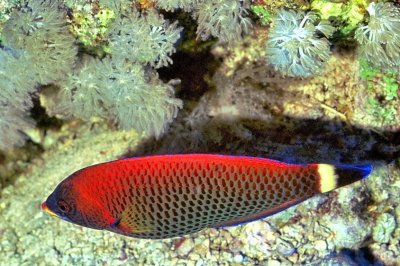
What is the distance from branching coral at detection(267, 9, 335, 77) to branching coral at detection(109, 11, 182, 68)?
0.59m

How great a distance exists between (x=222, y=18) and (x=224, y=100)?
3.22 ft

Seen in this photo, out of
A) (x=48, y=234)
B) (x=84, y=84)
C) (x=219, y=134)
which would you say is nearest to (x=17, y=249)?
(x=48, y=234)

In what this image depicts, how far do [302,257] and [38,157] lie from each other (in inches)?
102

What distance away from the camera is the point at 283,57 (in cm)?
267

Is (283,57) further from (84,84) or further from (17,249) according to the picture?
(17,249)

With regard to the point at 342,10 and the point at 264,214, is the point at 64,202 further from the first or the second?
the point at 342,10

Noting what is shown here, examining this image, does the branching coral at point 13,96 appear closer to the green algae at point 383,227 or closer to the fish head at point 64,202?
the fish head at point 64,202

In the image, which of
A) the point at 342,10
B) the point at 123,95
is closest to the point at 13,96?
the point at 123,95

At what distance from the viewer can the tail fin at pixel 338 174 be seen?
1.93 meters

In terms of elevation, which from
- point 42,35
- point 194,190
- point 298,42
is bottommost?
point 194,190

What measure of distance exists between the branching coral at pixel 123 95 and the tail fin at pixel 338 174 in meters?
1.35

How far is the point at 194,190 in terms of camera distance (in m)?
2.12

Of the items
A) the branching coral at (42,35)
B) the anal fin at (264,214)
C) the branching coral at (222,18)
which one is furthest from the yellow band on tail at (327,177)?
the branching coral at (42,35)

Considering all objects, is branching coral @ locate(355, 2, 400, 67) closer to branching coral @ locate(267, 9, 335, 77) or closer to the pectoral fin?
branching coral @ locate(267, 9, 335, 77)
